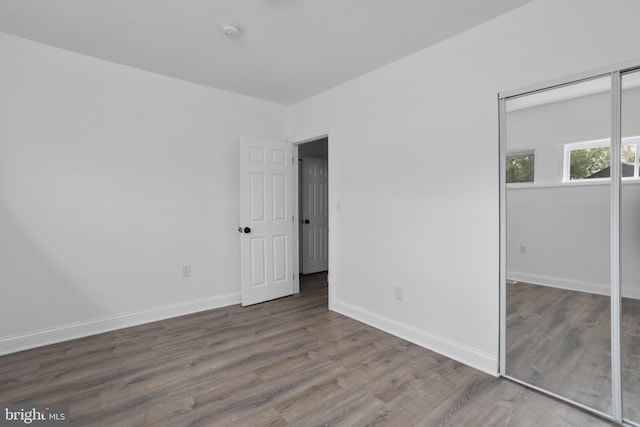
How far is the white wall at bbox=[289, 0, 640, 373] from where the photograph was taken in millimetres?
1960

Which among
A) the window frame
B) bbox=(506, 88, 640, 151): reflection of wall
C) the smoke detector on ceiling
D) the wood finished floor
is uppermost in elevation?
the smoke detector on ceiling

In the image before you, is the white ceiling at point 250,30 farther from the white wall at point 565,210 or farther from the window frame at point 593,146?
the window frame at point 593,146

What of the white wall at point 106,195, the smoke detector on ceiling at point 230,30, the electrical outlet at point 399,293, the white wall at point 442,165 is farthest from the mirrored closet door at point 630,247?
the white wall at point 106,195

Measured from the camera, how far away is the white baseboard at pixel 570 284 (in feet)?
5.76

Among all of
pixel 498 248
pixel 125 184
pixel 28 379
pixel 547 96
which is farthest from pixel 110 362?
pixel 547 96

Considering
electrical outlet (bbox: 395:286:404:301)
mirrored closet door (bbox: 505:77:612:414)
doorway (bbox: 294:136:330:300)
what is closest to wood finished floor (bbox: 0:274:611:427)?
mirrored closet door (bbox: 505:77:612:414)

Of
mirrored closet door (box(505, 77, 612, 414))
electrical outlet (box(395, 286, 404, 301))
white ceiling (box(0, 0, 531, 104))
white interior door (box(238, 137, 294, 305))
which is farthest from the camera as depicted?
white interior door (box(238, 137, 294, 305))

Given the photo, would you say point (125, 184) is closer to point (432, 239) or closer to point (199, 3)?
point (199, 3)

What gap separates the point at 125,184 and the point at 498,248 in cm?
347

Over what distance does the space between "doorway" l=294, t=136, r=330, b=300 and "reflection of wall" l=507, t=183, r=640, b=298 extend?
11.4ft

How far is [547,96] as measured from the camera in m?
2.03

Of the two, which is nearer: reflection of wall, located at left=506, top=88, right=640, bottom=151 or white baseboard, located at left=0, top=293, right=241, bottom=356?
reflection of wall, located at left=506, top=88, right=640, bottom=151

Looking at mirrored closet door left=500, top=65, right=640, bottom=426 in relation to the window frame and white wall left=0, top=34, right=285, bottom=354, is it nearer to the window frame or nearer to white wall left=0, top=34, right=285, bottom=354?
the window frame

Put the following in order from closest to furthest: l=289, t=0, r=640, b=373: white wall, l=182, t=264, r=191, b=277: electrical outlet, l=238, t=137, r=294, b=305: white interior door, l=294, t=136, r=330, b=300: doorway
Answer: l=289, t=0, r=640, b=373: white wall
l=182, t=264, r=191, b=277: electrical outlet
l=238, t=137, r=294, b=305: white interior door
l=294, t=136, r=330, b=300: doorway
